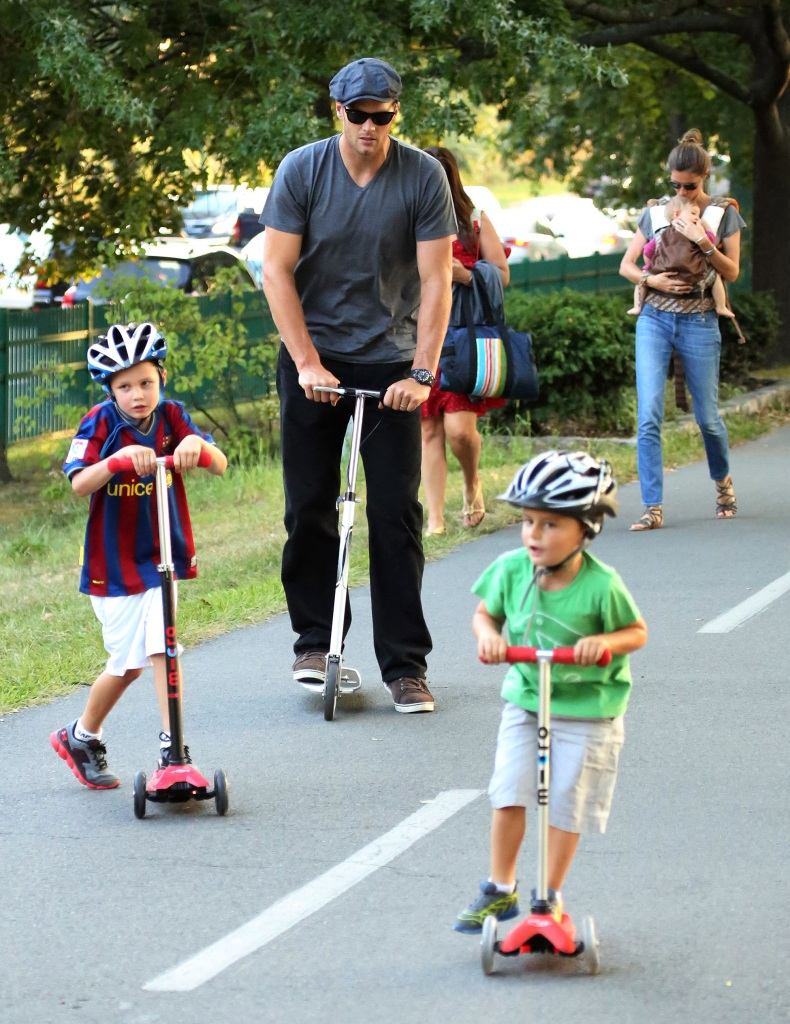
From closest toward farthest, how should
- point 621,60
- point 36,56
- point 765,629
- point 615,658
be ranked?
1. point 615,658
2. point 765,629
3. point 36,56
4. point 621,60

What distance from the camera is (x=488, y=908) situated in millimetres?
3777

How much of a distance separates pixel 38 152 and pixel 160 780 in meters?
9.97

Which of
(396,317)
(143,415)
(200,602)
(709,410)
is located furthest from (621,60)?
(143,415)

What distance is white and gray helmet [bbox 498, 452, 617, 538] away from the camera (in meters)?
3.51

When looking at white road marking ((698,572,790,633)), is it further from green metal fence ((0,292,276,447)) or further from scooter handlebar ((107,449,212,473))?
green metal fence ((0,292,276,447))

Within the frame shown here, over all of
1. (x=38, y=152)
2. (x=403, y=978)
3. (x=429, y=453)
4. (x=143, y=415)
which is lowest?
(x=403, y=978)

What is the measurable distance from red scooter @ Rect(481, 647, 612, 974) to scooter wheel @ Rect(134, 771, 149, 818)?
147 centimetres

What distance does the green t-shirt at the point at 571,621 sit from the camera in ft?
11.9

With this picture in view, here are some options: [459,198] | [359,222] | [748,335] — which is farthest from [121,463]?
[748,335]

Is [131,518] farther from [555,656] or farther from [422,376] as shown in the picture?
[555,656]

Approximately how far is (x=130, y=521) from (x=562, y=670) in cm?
178

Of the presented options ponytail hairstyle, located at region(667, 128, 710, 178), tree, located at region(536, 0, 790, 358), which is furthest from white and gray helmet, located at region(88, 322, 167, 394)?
tree, located at region(536, 0, 790, 358)

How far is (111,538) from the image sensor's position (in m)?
4.93

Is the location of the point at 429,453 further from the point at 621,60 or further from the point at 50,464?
the point at 621,60
